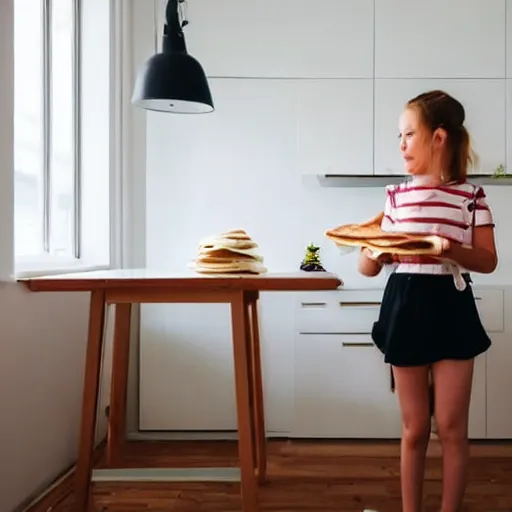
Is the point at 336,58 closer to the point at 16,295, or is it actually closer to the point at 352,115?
the point at 352,115

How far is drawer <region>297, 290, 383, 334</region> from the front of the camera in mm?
2965

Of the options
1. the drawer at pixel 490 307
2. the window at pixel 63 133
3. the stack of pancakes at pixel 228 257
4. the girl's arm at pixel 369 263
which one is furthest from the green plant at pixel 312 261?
the girl's arm at pixel 369 263

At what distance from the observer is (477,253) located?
64.1 inches

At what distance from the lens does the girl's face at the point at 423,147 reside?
1700 millimetres

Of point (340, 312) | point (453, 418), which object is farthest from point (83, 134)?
point (453, 418)

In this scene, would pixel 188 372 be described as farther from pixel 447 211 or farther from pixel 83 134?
pixel 447 211

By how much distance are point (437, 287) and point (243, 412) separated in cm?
60

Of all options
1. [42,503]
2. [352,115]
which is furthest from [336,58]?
[42,503]

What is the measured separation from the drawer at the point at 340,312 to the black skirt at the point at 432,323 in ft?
4.13

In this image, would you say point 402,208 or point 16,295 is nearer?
point 402,208

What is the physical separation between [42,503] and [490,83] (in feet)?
8.48

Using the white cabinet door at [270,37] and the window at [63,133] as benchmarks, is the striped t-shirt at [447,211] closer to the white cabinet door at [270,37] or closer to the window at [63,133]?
the window at [63,133]

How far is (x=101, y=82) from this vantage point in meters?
Answer: 3.02

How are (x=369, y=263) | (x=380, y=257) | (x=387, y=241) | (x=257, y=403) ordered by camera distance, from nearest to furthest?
(x=387, y=241)
(x=380, y=257)
(x=369, y=263)
(x=257, y=403)
